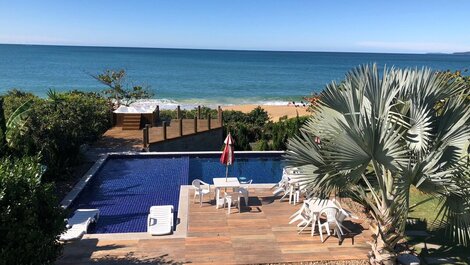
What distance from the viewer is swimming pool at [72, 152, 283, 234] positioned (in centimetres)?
990

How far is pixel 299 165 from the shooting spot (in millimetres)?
6184

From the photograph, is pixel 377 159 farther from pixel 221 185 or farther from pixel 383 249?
pixel 221 185

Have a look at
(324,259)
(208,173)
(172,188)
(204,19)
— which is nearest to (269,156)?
(208,173)

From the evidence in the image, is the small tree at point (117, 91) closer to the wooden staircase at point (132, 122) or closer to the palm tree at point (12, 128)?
the wooden staircase at point (132, 122)

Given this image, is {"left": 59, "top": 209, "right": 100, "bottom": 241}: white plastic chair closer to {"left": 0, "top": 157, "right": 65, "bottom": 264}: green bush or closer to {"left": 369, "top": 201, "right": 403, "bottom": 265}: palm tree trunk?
{"left": 0, "top": 157, "right": 65, "bottom": 264}: green bush

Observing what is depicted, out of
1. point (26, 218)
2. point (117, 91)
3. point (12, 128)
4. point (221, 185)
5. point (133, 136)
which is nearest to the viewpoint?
point (26, 218)

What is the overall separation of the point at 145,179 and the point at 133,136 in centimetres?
544

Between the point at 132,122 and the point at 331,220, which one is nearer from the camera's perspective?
the point at 331,220

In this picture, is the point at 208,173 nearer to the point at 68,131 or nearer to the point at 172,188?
the point at 172,188

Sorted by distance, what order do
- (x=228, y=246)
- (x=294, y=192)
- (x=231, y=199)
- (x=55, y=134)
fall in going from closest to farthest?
(x=228, y=246) → (x=231, y=199) → (x=294, y=192) → (x=55, y=134)

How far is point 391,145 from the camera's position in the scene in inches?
208

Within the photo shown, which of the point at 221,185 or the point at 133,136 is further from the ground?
the point at 221,185

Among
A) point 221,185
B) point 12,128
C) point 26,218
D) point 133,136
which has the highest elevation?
point 26,218

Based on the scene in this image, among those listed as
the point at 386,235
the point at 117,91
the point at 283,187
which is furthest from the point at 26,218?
the point at 117,91
